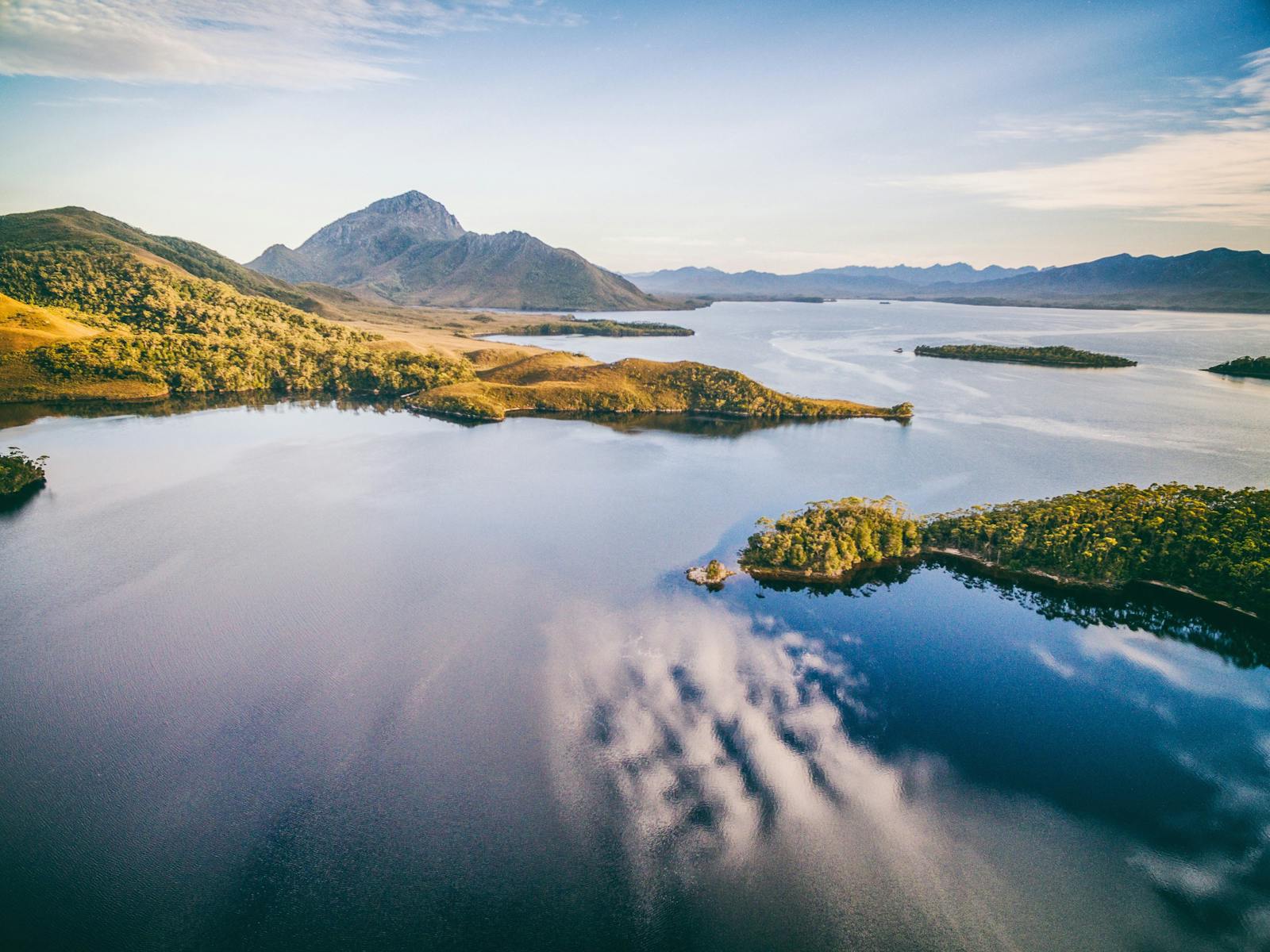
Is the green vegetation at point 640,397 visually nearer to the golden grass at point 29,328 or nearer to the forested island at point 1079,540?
the forested island at point 1079,540

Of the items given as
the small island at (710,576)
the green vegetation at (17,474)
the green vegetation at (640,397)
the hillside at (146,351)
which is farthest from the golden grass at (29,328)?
the small island at (710,576)

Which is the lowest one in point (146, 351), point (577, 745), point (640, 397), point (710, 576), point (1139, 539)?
point (577, 745)

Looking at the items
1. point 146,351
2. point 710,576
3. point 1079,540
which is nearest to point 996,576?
point 1079,540

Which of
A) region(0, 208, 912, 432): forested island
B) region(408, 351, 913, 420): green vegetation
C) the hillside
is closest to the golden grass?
the hillside

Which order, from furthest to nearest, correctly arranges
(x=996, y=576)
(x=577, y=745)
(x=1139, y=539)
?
(x=996, y=576) → (x=1139, y=539) → (x=577, y=745)

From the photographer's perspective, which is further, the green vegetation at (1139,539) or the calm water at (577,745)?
the green vegetation at (1139,539)

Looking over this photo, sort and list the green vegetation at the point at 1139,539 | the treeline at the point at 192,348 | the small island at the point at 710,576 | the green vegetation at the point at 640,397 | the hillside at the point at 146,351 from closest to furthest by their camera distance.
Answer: the green vegetation at the point at 1139,539 < the small island at the point at 710,576 < the hillside at the point at 146,351 < the green vegetation at the point at 640,397 < the treeline at the point at 192,348

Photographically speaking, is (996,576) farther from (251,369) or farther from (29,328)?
(29,328)
